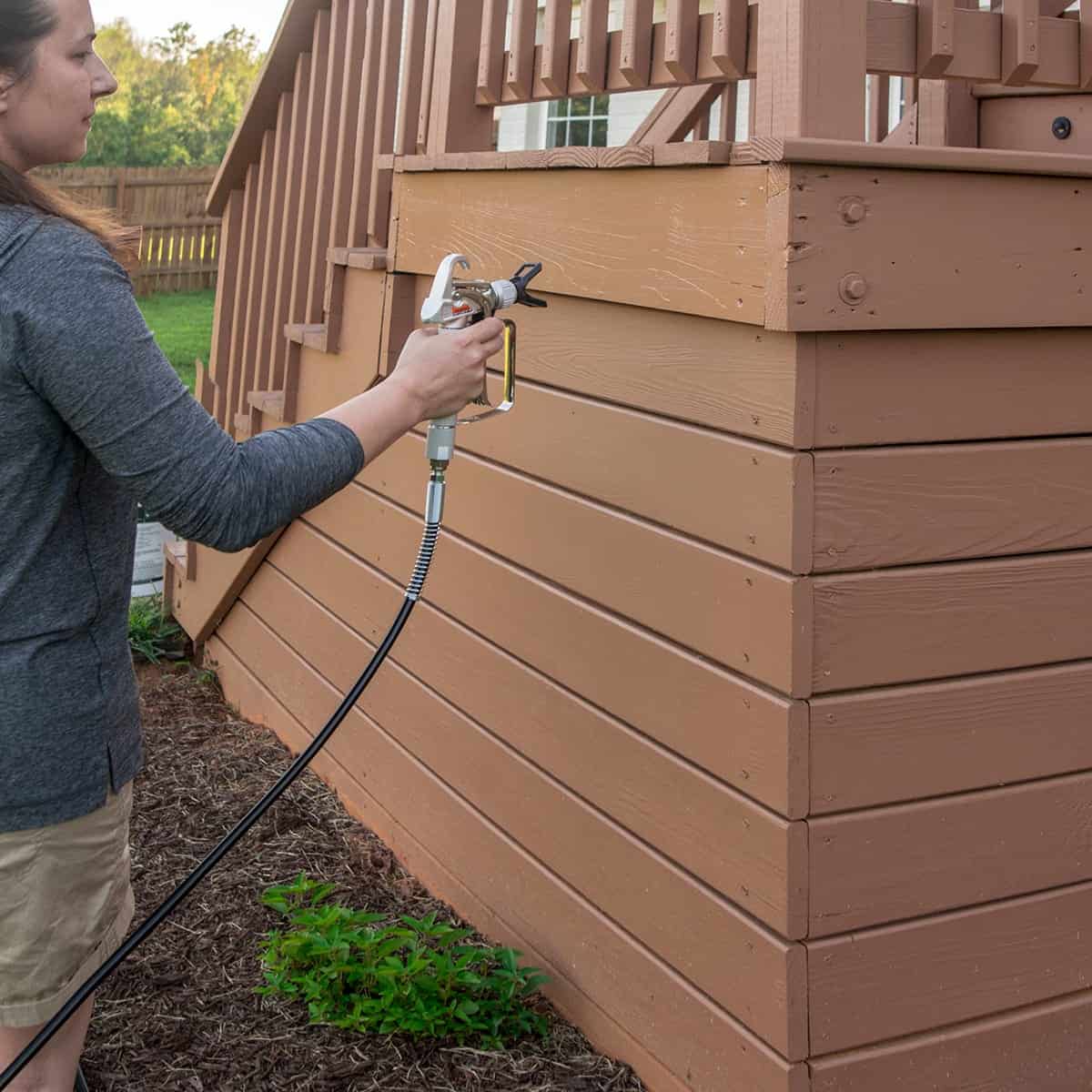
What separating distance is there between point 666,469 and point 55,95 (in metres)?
1.12

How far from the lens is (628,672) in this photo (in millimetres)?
2586

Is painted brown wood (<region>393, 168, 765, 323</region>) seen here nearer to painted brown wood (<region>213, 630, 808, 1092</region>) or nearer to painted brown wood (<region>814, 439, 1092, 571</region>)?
painted brown wood (<region>814, 439, 1092, 571</region>)

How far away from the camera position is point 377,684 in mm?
3723

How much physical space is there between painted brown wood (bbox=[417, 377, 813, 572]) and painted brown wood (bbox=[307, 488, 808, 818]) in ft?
0.72

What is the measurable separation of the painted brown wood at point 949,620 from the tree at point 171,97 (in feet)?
57.6

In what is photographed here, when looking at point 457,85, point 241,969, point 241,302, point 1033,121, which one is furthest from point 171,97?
point 241,969

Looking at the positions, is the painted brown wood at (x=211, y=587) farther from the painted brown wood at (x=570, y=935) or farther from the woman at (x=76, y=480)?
the woman at (x=76, y=480)

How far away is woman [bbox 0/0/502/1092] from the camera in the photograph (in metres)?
1.70

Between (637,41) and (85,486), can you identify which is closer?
(85,486)

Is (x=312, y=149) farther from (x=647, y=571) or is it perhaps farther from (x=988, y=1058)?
(x=988, y=1058)

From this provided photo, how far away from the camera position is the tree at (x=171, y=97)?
20.5m

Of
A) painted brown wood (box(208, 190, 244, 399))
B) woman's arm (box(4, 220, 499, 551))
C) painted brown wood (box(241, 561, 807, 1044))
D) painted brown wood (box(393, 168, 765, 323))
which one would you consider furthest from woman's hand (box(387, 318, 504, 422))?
painted brown wood (box(208, 190, 244, 399))

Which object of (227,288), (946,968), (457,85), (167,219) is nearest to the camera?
(946,968)

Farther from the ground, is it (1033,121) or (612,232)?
(1033,121)
